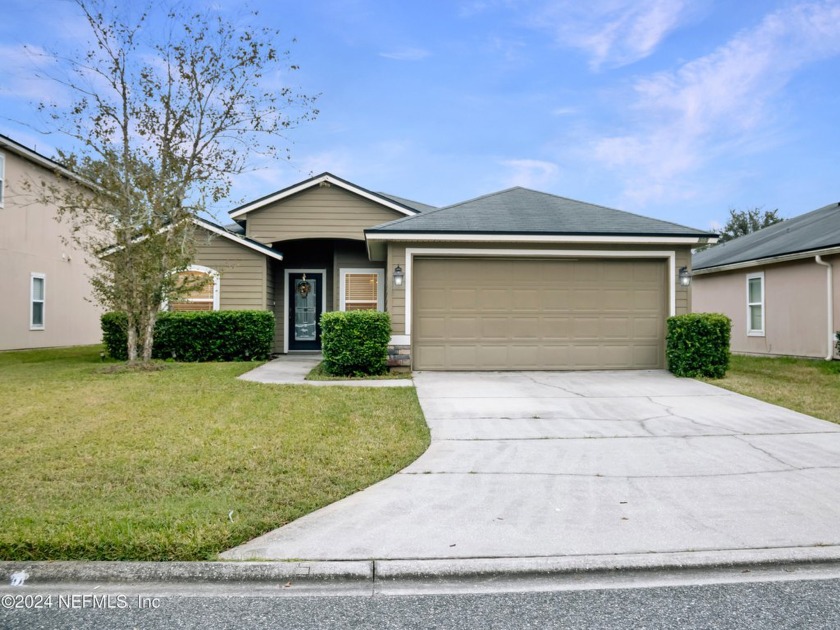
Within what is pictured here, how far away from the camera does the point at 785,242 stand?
16.3m

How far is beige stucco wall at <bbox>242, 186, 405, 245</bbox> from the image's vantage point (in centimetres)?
1524

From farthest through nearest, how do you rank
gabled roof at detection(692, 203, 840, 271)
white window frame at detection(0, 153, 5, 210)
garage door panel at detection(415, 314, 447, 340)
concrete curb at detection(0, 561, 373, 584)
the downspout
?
white window frame at detection(0, 153, 5, 210)
gabled roof at detection(692, 203, 840, 271)
the downspout
garage door panel at detection(415, 314, 447, 340)
concrete curb at detection(0, 561, 373, 584)

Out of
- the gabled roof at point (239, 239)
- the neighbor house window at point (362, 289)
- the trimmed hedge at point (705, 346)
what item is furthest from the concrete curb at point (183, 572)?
the neighbor house window at point (362, 289)

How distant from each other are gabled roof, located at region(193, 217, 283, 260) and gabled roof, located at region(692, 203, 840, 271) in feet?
41.9

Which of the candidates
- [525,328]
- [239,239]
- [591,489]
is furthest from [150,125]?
[591,489]

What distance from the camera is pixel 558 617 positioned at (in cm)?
288

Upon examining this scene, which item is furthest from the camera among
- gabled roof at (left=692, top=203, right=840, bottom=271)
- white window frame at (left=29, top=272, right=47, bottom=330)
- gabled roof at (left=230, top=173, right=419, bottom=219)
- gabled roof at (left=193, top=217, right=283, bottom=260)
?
white window frame at (left=29, top=272, right=47, bottom=330)

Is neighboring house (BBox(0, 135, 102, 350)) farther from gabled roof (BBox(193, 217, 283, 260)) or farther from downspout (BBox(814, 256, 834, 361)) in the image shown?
downspout (BBox(814, 256, 834, 361))

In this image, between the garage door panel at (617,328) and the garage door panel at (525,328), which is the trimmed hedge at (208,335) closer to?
the garage door panel at (525,328)

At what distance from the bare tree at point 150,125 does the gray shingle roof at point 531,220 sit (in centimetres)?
417

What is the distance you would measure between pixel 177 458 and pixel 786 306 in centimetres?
1543

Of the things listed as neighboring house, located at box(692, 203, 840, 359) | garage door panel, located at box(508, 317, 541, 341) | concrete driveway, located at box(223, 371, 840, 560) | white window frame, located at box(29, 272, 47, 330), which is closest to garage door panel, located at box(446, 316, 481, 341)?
garage door panel, located at box(508, 317, 541, 341)

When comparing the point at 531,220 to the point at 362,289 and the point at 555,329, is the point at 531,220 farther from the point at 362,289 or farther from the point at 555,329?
the point at 362,289

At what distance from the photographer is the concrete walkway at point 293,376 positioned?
384 inches
